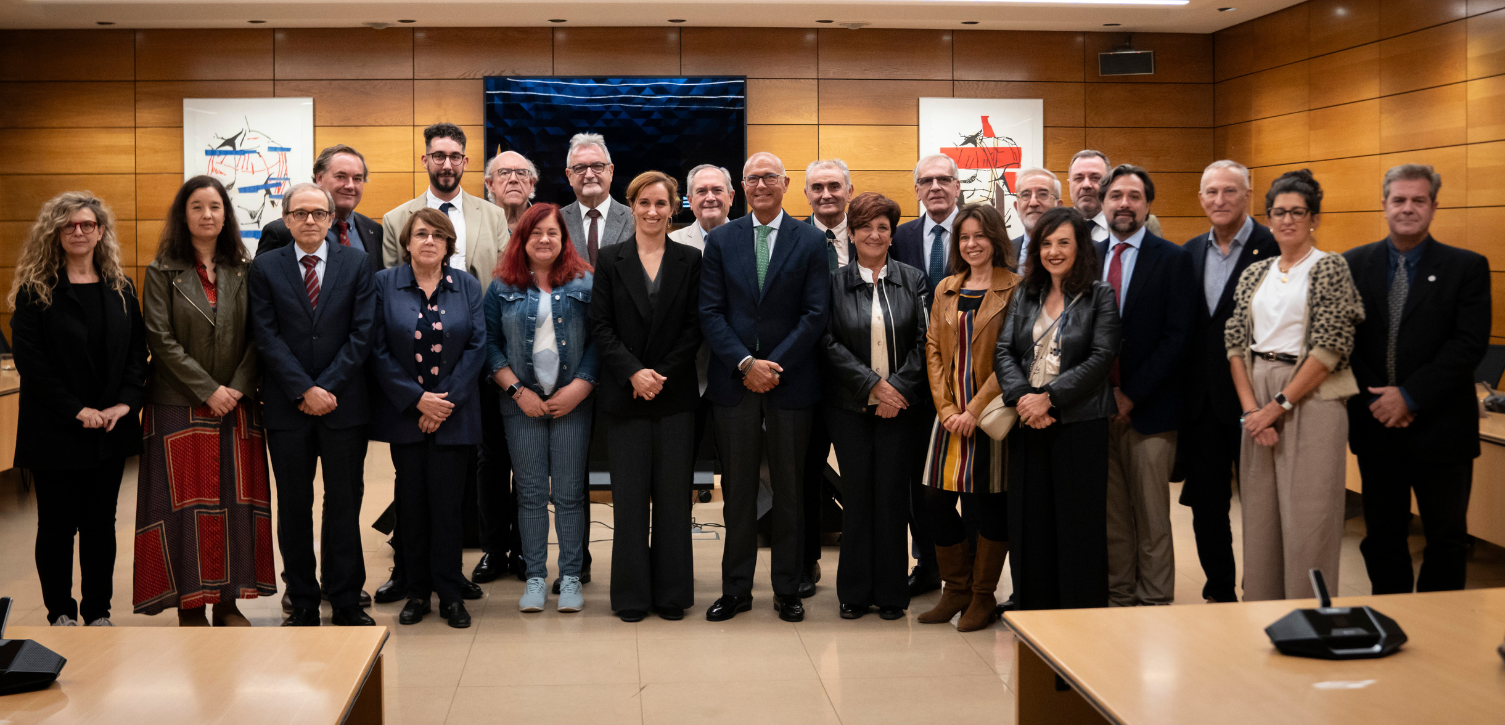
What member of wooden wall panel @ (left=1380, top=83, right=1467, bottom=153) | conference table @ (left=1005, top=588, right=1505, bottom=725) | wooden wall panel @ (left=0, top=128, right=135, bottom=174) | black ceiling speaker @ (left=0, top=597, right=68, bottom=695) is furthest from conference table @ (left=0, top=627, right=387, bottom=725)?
wooden wall panel @ (left=0, top=128, right=135, bottom=174)

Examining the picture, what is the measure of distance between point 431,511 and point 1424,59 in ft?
23.7

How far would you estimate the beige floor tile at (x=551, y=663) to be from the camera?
3.55 meters

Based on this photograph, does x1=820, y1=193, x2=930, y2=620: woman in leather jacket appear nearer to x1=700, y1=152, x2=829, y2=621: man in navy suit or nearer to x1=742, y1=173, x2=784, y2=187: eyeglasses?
x1=700, y1=152, x2=829, y2=621: man in navy suit

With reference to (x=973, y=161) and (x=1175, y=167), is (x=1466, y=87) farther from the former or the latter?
(x=973, y=161)

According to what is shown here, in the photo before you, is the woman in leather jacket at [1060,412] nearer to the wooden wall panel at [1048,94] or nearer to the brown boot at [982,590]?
the brown boot at [982,590]

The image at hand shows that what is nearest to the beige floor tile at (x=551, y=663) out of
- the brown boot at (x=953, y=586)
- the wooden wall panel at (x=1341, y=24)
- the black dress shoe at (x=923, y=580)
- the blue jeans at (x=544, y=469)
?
the blue jeans at (x=544, y=469)

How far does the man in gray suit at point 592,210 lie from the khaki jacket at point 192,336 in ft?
4.79

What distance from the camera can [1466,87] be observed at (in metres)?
7.02

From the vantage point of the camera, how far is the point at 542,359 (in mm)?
Result: 4141

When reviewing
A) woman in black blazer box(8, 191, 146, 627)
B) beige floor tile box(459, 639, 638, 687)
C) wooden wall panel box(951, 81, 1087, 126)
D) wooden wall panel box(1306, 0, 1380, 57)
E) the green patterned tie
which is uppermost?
wooden wall panel box(1306, 0, 1380, 57)

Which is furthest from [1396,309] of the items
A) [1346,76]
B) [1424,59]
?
[1346,76]

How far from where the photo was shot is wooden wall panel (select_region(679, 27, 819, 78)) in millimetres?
9102

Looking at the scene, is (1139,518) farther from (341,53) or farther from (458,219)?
(341,53)

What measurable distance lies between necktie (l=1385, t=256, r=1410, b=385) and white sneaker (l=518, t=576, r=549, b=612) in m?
3.27
